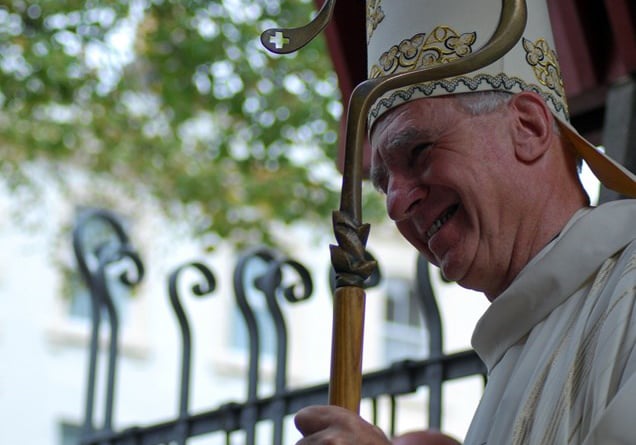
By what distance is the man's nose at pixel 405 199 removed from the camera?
254 cm

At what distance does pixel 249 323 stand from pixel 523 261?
1567 mm

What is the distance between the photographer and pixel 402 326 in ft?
70.9

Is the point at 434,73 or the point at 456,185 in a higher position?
the point at 434,73

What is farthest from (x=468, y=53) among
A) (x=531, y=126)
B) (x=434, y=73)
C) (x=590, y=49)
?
(x=590, y=49)

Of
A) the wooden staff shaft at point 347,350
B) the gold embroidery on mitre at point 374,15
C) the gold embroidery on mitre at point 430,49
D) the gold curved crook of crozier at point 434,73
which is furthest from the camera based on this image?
the gold embroidery on mitre at point 374,15

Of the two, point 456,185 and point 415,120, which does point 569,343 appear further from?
point 415,120

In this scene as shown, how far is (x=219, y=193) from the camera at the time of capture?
971 cm

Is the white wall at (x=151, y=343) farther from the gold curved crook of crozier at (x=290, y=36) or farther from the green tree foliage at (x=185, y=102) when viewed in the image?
the gold curved crook of crozier at (x=290, y=36)

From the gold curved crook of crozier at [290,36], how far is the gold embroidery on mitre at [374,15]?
1.56 feet

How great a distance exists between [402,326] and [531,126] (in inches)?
753

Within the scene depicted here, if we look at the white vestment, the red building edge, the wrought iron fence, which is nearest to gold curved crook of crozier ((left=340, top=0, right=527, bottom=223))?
the white vestment

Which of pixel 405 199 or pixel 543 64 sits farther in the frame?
pixel 543 64

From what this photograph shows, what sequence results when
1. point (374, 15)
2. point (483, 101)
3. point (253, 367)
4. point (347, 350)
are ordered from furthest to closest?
1. point (253, 367)
2. point (374, 15)
3. point (483, 101)
4. point (347, 350)

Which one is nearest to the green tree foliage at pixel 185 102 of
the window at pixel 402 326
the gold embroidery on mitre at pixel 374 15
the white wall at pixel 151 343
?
the gold embroidery on mitre at pixel 374 15
